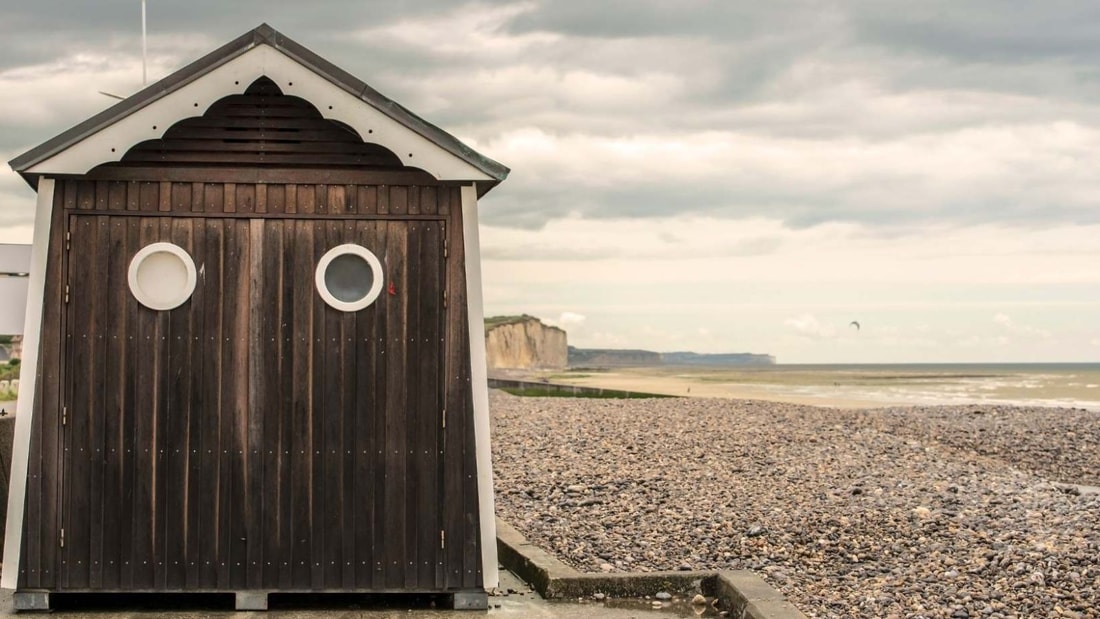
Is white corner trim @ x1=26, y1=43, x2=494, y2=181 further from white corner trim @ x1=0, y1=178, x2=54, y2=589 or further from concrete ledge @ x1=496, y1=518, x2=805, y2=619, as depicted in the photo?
concrete ledge @ x1=496, y1=518, x2=805, y2=619

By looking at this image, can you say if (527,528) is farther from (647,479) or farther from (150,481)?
(150,481)

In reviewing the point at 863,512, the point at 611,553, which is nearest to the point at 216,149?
the point at 611,553

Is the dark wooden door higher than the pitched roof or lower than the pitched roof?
lower

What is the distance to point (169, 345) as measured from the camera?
23.8 ft

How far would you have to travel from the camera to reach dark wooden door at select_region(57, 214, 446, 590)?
7.25 meters

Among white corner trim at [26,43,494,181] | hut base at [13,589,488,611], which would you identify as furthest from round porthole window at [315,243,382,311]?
hut base at [13,589,488,611]

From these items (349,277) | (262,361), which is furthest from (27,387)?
(349,277)

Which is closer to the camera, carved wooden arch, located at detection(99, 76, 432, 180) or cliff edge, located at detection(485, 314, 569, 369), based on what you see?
carved wooden arch, located at detection(99, 76, 432, 180)

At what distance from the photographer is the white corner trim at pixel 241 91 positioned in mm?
7070

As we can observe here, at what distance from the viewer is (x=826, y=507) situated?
11.0 meters

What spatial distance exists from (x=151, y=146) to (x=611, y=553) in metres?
4.61

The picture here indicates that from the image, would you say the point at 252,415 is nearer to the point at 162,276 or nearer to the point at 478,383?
the point at 162,276

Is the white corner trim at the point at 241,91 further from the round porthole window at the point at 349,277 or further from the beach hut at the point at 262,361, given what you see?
the round porthole window at the point at 349,277

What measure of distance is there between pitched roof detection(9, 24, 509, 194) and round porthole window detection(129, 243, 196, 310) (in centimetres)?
61
